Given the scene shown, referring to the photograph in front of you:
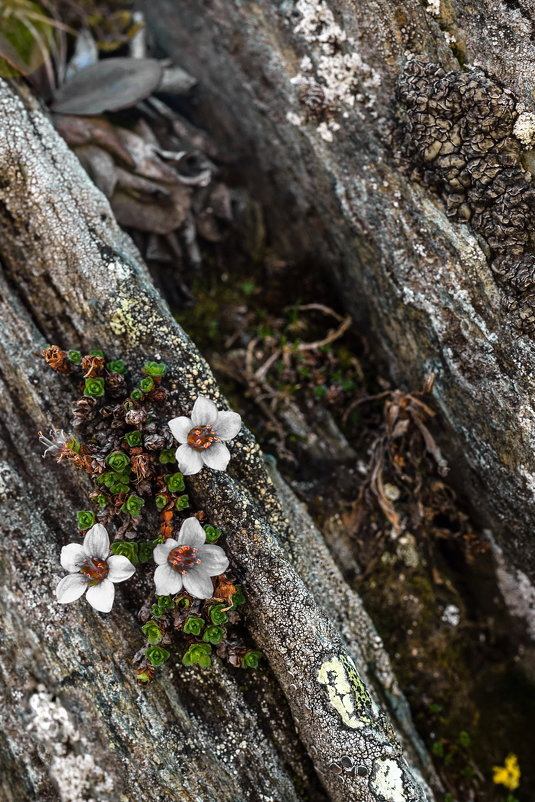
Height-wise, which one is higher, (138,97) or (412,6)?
(412,6)

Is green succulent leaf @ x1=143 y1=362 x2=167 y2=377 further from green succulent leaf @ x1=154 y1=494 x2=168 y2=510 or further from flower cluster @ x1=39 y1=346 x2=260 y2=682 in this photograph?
→ green succulent leaf @ x1=154 y1=494 x2=168 y2=510

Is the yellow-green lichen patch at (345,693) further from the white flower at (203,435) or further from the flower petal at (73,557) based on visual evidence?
the flower petal at (73,557)

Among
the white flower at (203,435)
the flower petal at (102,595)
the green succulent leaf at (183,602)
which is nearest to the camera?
the flower petal at (102,595)

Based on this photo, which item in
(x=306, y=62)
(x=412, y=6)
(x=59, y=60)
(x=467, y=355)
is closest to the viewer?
(x=412, y=6)

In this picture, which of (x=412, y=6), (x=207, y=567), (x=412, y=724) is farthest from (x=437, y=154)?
(x=412, y=724)

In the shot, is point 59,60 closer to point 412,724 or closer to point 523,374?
point 523,374

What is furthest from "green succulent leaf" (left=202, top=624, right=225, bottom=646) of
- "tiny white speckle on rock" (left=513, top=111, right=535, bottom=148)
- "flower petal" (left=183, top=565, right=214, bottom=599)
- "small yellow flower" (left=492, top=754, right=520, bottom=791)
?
"tiny white speckle on rock" (left=513, top=111, right=535, bottom=148)

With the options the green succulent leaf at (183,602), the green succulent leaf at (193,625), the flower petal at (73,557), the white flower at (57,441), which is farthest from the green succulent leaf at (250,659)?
the white flower at (57,441)
